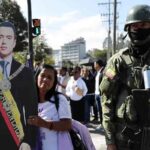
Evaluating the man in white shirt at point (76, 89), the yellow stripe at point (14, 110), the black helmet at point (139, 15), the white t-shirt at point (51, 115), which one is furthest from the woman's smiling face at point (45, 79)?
the man in white shirt at point (76, 89)

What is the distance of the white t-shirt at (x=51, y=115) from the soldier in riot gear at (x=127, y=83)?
27.1 inches

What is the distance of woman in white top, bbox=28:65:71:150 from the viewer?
4414 millimetres

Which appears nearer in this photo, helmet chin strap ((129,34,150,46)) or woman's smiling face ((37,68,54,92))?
helmet chin strap ((129,34,150,46))

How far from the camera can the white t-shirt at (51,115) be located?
4.41 m

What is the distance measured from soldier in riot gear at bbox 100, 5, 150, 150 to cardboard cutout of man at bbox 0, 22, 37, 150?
0.58 m

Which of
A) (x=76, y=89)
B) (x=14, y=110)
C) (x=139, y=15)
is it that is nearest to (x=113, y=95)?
(x=139, y=15)

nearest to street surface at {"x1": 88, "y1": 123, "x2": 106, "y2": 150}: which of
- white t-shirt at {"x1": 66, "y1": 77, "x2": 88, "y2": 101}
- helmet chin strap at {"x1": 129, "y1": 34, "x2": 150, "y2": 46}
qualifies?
white t-shirt at {"x1": 66, "y1": 77, "x2": 88, "y2": 101}

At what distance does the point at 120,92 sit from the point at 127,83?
0.10m

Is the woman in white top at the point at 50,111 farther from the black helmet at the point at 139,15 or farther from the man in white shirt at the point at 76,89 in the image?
the man in white shirt at the point at 76,89

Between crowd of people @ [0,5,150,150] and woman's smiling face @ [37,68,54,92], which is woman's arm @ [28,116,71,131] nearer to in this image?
crowd of people @ [0,5,150,150]

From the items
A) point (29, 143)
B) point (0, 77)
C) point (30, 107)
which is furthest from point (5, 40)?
point (29, 143)

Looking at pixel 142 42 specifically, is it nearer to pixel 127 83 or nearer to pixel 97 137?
pixel 127 83

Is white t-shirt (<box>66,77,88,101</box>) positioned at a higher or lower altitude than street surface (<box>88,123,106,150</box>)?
higher

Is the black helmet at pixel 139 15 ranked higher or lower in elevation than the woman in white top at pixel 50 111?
higher
